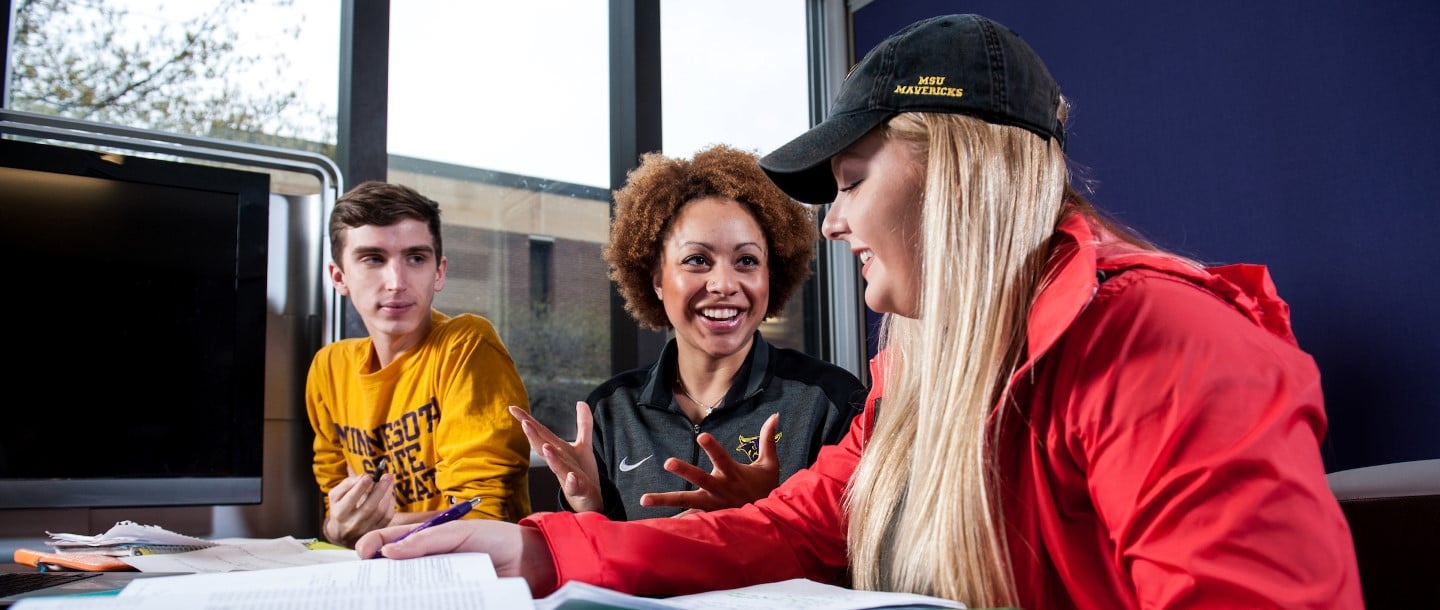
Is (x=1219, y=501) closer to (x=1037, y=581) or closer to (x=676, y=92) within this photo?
(x=1037, y=581)

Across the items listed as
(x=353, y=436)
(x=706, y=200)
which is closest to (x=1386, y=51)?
(x=706, y=200)

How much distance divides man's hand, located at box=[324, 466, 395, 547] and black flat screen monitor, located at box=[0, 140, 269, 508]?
10.9 inches

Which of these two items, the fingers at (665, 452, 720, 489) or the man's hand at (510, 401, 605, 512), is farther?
the man's hand at (510, 401, 605, 512)

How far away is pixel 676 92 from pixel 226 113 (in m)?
1.17

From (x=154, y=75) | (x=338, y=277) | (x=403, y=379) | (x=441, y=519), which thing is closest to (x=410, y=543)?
(x=441, y=519)

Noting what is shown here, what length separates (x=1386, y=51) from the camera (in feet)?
6.00

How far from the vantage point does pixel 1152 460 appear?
64cm

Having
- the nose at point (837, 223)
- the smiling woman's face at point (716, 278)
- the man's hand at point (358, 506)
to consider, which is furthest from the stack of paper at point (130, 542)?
the nose at point (837, 223)

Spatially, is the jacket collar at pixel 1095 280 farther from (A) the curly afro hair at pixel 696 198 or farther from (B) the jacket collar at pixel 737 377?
(A) the curly afro hair at pixel 696 198

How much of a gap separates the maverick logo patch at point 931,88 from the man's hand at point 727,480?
0.49 m

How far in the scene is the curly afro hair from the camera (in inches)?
74.5

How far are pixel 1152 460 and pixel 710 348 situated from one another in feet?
3.93

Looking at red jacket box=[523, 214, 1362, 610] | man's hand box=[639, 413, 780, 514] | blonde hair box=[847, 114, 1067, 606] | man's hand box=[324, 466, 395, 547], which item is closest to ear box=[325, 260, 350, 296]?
man's hand box=[324, 466, 395, 547]

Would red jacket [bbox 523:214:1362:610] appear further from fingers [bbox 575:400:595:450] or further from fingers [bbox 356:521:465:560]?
fingers [bbox 575:400:595:450]
